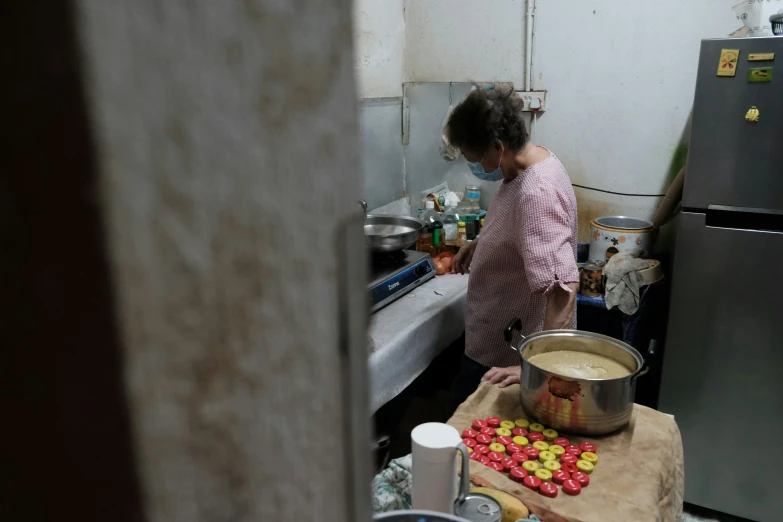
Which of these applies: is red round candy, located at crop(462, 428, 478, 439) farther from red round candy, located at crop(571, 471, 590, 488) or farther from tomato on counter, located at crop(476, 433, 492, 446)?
red round candy, located at crop(571, 471, 590, 488)

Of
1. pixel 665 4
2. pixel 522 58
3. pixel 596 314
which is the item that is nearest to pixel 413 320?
pixel 596 314

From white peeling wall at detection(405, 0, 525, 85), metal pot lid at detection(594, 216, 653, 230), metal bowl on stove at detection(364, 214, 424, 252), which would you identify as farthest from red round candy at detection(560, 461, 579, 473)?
white peeling wall at detection(405, 0, 525, 85)

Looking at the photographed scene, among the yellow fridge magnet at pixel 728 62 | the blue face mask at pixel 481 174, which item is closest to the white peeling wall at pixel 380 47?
the blue face mask at pixel 481 174

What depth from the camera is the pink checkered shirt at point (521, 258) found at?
4.92 ft

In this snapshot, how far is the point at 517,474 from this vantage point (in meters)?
1.06

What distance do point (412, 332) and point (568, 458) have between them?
2.67 feet

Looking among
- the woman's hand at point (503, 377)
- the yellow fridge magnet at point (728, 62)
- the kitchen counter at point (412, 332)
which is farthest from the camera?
the yellow fridge magnet at point (728, 62)

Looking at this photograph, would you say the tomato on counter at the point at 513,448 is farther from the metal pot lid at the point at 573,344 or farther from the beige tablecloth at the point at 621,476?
the metal pot lid at the point at 573,344

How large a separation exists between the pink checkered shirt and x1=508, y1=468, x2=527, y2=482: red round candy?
0.55m

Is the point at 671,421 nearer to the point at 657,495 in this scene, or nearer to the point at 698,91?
the point at 657,495

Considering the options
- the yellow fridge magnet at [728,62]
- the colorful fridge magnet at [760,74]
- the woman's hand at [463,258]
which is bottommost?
the woman's hand at [463,258]

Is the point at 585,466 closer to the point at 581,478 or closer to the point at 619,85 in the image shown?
the point at 581,478

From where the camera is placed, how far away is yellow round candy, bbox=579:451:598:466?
3.59 ft

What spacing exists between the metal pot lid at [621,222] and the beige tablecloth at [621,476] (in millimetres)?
1313
